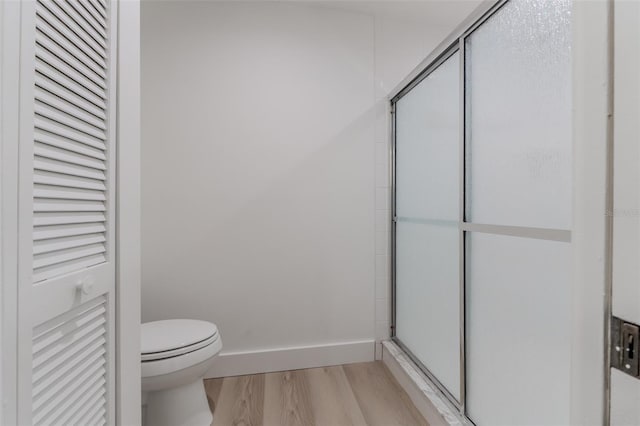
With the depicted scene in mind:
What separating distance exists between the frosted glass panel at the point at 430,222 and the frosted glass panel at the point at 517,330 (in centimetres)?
13

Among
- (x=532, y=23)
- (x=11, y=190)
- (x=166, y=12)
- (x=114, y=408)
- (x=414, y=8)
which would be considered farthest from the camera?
(x=414, y=8)

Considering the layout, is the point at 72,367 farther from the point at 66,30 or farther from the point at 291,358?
the point at 291,358

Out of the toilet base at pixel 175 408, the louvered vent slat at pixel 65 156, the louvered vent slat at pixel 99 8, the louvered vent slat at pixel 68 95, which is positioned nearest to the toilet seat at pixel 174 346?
the toilet base at pixel 175 408

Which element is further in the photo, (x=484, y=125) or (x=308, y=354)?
(x=308, y=354)

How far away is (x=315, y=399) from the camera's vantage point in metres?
1.72

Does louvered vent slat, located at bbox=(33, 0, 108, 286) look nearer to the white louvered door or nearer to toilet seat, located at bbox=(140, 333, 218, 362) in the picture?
the white louvered door

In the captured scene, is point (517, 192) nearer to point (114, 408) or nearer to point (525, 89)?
point (525, 89)

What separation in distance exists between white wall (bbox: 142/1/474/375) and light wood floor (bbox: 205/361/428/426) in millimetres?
108

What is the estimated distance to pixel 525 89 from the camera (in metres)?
1.06

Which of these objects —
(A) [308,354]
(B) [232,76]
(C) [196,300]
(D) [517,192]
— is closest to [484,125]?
(D) [517,192]

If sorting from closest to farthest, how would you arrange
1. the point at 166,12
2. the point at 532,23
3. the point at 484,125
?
the point at 532,23 < the point at 484,125 < the point at 166,12

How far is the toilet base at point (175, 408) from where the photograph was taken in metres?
1.46

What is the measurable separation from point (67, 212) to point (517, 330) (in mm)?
1287

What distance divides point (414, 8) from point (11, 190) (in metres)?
2.22
